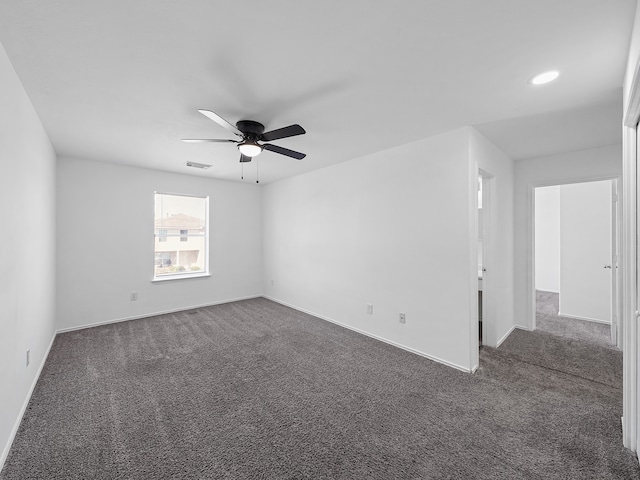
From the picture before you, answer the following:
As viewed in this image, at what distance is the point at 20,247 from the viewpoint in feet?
7.06

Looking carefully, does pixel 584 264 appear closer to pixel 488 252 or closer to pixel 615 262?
pixel 615 262

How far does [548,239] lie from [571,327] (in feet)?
11.1

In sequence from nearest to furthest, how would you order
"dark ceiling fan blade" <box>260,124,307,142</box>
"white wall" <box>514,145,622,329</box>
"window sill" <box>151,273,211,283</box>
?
1. "dark ceiling fan blade" <box>260,124,307,142</box>
2. "white wall" <box>514,145,622,329</box>
3. "window sill" <box>151,273,211,283</box>

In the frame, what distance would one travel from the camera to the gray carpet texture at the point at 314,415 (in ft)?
5.42

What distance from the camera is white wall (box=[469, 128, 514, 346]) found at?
3.45 metres

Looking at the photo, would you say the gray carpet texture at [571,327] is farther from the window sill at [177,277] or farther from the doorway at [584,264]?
the window sill at [177,277]

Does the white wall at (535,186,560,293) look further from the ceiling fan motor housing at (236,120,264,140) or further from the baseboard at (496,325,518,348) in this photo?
the ceiling fan motor housing at (236,120,264,140)

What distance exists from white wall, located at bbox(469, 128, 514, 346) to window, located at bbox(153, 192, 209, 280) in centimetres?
480

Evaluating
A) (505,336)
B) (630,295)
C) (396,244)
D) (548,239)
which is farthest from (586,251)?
(630,295)

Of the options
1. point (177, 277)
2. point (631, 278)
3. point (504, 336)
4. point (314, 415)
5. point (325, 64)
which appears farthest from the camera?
point (177, 277)

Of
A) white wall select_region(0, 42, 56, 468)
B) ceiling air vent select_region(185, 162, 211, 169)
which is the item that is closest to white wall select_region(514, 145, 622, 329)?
ceiling air vent select_region(185, 162, 211, 169)

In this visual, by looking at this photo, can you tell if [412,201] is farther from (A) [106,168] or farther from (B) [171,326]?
(A) [106,168]

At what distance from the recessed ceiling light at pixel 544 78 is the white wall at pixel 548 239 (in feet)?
19.2

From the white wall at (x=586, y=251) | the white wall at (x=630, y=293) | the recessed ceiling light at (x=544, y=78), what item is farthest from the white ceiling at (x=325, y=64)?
the white wall at (x=586, y=251)
